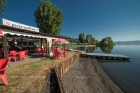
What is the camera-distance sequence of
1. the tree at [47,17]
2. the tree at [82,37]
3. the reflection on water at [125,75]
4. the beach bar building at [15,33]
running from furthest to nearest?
the tree at [82,37] < the tree at [47,17] < the reflection on water at [125,75] < the beach bar building at [15,33]

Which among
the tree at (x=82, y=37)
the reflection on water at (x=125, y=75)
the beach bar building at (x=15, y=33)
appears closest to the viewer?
the beach bar building at (x=15, y=33)

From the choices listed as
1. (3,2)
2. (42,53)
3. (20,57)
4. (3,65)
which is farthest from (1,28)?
(3,2)

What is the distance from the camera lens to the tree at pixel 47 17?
23.1 m

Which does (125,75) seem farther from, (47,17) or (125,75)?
(47,17)

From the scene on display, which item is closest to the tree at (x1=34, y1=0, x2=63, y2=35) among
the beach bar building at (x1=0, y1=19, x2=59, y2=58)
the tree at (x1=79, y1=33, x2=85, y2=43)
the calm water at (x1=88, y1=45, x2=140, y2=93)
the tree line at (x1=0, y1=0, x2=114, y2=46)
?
the tree line at (x1=0, y1=0, x2=114, y2=46)

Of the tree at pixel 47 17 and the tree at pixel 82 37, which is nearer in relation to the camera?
the tree at pixel 47 17

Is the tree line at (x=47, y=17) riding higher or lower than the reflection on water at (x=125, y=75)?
higher

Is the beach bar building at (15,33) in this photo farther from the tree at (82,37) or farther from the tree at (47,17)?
the tree at (82,37)

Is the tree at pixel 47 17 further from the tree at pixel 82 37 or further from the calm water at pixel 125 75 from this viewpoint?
the tree at pixel 82 37

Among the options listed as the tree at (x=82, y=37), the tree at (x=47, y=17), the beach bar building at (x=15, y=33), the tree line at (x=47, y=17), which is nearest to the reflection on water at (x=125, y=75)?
the beach bar building at (x=15, y=33)

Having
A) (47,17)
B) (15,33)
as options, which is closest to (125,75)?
(15,33)

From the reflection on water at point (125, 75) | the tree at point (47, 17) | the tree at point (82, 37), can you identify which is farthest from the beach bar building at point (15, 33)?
the tree at point (82, 37)

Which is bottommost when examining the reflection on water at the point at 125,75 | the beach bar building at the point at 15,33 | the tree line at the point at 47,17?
the reflection on water at the point at 125,75

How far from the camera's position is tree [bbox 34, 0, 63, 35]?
23.1 meters
